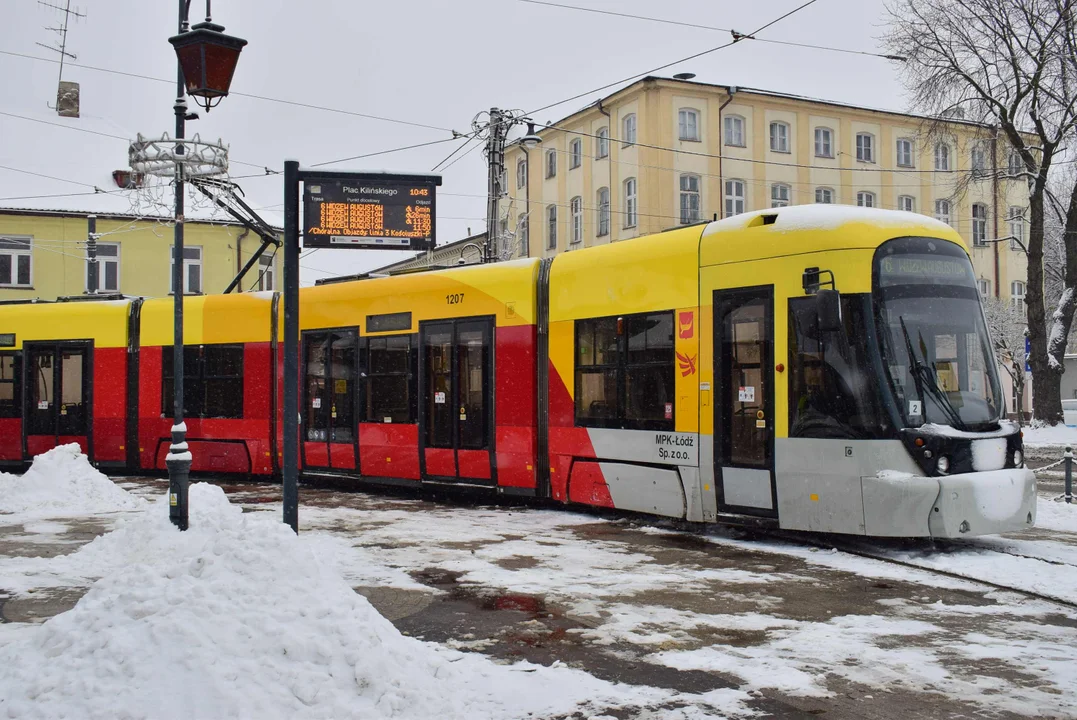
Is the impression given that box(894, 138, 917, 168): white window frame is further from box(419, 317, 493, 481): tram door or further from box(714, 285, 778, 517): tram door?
box(714, 285, 778, 517): tram door

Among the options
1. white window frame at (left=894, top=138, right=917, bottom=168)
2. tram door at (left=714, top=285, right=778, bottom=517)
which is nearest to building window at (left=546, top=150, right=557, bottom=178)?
white window frame at (left=894, top=138, right=917, bottom=168)

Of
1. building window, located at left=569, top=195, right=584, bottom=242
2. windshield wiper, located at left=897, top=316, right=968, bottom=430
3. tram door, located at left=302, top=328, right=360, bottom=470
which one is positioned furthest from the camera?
building window, located at left=569, top=195, right=584, bottom=242

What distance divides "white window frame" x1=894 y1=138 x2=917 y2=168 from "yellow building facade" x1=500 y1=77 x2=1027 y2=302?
6cm

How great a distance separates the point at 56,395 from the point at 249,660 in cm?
1710

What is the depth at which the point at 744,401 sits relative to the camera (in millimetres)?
10953

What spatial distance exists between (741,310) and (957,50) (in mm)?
23430

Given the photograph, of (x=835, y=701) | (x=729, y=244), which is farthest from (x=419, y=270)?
(x=835, y=701)

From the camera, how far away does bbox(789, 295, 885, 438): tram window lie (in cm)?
998

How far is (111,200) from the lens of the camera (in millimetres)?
38719

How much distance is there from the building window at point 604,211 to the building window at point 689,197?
3.32m

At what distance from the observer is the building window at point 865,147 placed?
47375mm

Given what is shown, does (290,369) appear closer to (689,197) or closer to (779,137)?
(689,197)

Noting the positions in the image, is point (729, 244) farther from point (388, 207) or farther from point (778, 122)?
point (778, 122)

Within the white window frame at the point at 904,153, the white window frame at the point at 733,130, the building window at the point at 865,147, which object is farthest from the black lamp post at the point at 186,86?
the white window frame at the point at 904,153
